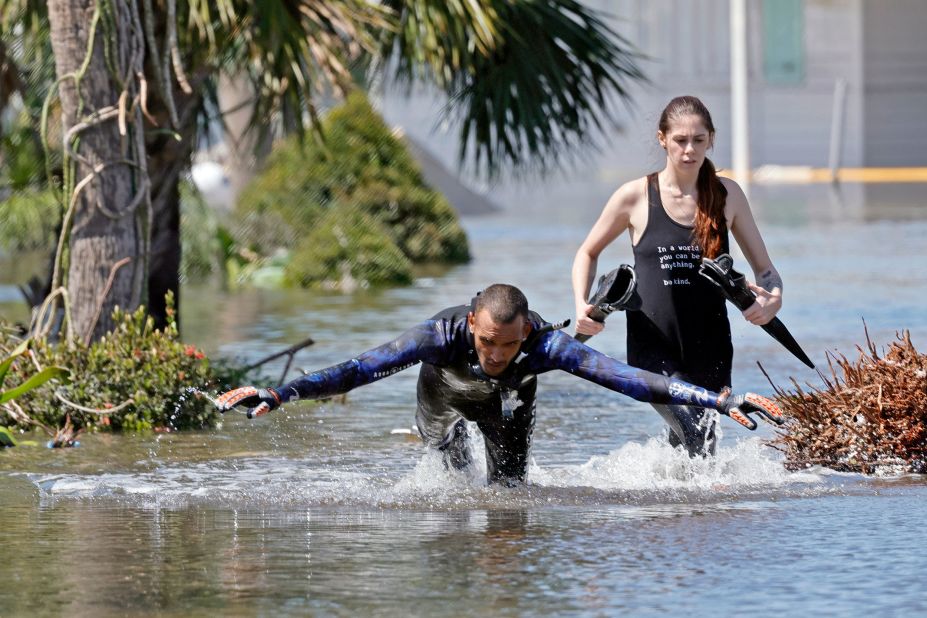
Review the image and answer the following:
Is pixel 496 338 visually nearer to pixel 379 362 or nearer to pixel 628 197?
pixel 379 362

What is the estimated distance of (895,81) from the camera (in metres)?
41.5

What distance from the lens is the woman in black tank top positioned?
276 inches

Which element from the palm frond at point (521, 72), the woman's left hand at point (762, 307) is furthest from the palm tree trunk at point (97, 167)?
the woman's left hand at point (762, 307)

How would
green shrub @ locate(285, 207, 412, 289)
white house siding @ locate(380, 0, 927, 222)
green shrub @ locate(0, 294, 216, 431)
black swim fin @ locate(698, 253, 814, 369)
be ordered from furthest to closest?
white house siding @ locate(380, 0, 927, 222) → green shrub @ locate(285, 207, 412, 289) → green shrub @ locate(0, 294, 216, 431) → black swim fin @ locate(698, 253, 814, 369)

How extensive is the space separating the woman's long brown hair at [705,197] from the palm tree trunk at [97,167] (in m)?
3.20

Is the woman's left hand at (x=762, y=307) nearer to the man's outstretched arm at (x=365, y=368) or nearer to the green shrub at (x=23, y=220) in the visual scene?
the man's outstretched arm at (x=365, y=368)

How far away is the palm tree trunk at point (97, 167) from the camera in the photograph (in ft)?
29.7

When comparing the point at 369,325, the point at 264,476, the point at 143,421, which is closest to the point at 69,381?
the point at 143,421

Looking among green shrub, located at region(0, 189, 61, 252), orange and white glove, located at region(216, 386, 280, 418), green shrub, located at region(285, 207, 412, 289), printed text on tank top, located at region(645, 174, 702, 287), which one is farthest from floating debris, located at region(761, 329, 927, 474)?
green shrub, located at region(0, 189, 61, 252)

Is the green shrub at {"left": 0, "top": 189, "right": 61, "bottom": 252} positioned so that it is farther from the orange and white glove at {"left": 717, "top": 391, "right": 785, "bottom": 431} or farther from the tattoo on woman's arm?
the orange and white glove at {"left": 717, "top": 391, "right": 785, "bottom": 431}

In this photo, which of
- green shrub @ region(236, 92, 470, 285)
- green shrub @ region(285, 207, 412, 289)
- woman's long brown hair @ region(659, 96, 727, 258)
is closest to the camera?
woman's long brown hair @ region(659, 96, 727, 258)

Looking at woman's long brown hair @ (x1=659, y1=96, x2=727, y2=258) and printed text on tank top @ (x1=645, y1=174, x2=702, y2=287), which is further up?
woman's long brown hair @ (x1=659, y1=96, x2=727, y2=258)

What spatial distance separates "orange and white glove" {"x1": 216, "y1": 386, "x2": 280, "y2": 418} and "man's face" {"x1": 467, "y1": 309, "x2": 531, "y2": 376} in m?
0.75

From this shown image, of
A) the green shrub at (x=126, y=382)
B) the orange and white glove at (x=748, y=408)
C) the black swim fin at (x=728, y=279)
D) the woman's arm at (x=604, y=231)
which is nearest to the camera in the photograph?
the orange and white glove at (x=748, y=408)
